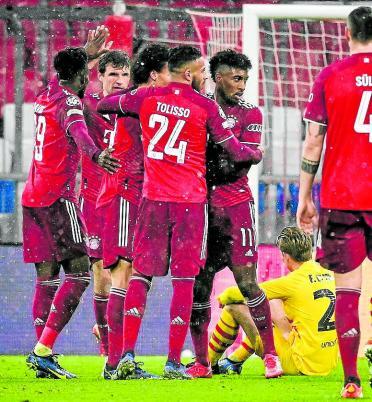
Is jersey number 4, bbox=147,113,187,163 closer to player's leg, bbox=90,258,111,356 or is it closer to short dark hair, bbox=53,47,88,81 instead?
short dark hair, bbox=53,47,88,81

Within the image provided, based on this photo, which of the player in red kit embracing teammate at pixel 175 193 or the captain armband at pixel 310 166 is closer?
the captain armband at pixel 310 166

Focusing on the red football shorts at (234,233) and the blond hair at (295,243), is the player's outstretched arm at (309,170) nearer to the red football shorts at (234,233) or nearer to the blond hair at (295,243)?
the red football shorts at (234,233)

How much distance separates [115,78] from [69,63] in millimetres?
609

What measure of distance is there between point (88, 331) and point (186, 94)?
3.60 m

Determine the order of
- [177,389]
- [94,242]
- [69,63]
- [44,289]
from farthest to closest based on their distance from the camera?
[94,242] < [44,289] < [69,63] < [177,389]

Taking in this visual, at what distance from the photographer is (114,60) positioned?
777 cm

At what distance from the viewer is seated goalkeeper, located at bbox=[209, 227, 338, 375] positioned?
7.21m

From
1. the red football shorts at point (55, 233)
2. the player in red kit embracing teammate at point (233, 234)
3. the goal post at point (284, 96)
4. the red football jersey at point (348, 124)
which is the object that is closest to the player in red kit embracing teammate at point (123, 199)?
the red football shorts at point (55, 233)

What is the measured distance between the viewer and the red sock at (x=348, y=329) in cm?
559

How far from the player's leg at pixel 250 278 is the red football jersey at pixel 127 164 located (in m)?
0.51

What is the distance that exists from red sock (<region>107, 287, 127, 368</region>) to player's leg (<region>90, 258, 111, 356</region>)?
112 centimetres

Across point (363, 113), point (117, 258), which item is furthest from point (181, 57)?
point (363, 113)

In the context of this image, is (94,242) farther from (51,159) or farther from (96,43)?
(96,43)

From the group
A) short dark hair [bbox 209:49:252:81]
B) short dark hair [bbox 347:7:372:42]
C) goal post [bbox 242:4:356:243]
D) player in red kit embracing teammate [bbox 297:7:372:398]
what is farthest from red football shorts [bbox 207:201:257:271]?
goal post [bbox 242:4:356:243]
